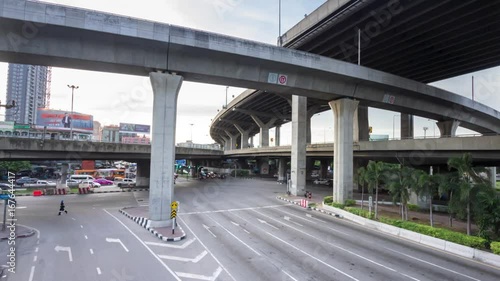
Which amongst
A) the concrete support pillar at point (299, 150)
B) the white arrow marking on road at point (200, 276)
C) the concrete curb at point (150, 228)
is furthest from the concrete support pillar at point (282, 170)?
the white arrow marking on road at point (200, 276)

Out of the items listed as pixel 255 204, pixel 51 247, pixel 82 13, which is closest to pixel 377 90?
pixel 255 204

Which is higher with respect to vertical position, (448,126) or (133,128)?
(133,128)

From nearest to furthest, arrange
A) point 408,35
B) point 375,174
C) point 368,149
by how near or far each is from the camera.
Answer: point 375,174
point 408,35
point 368,149

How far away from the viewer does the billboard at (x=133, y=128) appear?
113 meters

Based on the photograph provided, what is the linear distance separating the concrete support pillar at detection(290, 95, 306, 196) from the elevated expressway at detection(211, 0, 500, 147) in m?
8.00

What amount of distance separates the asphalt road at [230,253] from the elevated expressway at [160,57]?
5010 millimetres

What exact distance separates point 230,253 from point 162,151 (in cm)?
1010

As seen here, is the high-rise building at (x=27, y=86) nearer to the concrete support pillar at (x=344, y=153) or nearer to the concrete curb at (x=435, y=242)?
the concrete support pillar at (x=344, y=153)

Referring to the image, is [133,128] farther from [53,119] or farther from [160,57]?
[160,57]

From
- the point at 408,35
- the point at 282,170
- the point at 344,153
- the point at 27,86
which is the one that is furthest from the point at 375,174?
the point at 27,86

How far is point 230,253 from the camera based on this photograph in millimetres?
16516

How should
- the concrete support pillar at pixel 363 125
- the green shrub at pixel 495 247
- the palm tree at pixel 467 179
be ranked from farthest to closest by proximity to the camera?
the concrete support pillar at pixel 363 125
the palm tree at pixel 467 179
the green shrub at pixel 495 247

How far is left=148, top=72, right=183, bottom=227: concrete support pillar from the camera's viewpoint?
22.4 m

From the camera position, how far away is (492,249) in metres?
16.6
